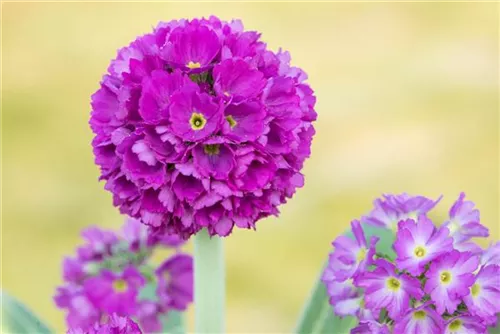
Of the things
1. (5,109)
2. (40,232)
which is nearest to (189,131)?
(40,232)

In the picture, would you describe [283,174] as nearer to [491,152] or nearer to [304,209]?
[304,209]

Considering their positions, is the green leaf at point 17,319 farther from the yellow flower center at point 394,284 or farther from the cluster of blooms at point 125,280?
the yellow flower center at point 394,284

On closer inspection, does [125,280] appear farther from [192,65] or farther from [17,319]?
[192,65]

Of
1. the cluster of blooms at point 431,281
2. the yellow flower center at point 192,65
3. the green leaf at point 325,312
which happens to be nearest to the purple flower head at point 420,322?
the cluster of blooms at point 431,281

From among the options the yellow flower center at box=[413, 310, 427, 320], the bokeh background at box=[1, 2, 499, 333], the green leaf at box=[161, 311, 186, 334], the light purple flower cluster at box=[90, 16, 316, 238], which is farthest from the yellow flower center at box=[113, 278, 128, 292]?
the bokeh background at box=[1, 2, 499, 333]

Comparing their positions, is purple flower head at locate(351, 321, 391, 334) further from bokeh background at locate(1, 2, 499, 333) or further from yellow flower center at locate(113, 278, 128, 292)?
bokeh background at locate(1, 2, 499, 333)

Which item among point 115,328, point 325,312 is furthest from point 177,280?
point 115,328
